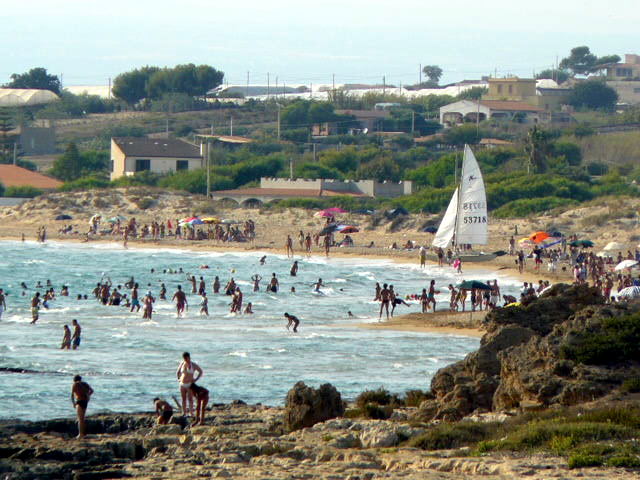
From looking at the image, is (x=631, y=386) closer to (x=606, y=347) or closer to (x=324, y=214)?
(x=606, y=347)

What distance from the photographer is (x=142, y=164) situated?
85062mm

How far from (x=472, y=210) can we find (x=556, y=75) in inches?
5020

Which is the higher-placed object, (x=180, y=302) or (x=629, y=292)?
(x=629, y=292)

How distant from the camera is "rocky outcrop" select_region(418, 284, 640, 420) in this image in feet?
52.6

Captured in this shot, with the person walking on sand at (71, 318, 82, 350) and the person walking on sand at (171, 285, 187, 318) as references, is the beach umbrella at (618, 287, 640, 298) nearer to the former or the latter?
the person walking on sand at (171, 285, 187, 318)

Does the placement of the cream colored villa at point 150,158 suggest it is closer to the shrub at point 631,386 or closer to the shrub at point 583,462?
the shrub at point 631,386

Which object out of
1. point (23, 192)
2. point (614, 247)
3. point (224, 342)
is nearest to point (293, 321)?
point (224, 342)

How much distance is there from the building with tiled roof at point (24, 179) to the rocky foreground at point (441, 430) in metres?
63.2

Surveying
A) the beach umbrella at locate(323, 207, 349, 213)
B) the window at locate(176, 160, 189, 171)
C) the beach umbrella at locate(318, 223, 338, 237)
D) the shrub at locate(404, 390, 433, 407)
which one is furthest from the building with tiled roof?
the shrub at locate(404, 390, 433, 407)

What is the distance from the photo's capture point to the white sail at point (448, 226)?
4878 cm

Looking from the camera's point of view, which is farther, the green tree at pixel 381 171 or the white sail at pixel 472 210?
the green tree at pixel 381 171

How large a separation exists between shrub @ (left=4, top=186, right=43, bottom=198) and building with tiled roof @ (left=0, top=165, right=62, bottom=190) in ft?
3.86

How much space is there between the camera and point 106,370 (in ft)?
86.4

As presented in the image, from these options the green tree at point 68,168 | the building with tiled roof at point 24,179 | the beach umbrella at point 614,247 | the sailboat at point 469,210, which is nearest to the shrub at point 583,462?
the sailboat at point 469,210
